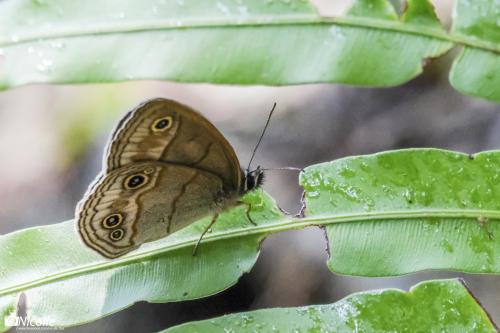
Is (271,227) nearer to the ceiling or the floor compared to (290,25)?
nearer to the floor

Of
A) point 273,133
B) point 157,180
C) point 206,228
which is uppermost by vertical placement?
point 157,180

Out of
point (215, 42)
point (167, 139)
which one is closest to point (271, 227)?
point (167, 139)

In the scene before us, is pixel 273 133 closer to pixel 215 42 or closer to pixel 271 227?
pixel 271 227

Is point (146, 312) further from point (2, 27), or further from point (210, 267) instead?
point (2, 27)

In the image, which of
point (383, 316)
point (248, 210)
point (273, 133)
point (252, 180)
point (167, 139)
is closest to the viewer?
point (383, 316)

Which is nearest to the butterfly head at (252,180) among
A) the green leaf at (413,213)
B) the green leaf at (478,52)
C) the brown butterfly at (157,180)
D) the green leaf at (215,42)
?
the brown butterfly at (157,180)

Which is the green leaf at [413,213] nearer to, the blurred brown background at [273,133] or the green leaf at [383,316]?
the green leaf at [383,316]

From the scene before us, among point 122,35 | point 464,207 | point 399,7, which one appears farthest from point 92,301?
point 399,7
